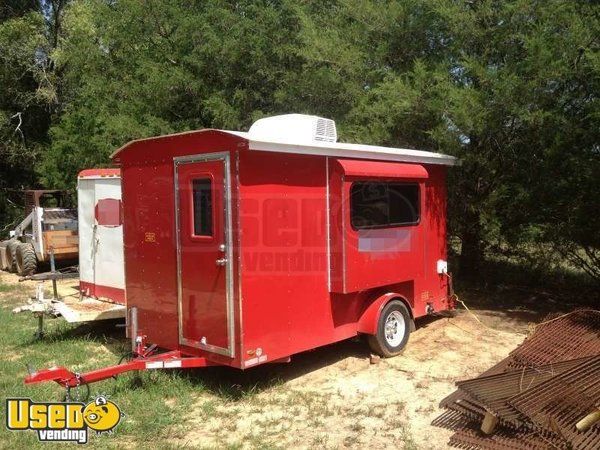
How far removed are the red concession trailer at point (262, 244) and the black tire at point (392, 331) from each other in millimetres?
A: 19

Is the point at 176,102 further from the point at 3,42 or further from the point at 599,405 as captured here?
the point at 599,405

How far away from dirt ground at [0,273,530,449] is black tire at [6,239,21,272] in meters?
10.6

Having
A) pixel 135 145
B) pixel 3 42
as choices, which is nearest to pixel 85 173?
pixel 135 145

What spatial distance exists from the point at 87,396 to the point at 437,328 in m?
4.91

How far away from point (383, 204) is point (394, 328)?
→ 1581mm

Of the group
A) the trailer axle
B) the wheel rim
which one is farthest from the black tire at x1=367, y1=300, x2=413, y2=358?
the trailer axle

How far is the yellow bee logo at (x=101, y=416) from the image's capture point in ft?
16.0

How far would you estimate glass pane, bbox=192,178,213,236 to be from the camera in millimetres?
5586

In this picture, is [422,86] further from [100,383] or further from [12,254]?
[12,254]

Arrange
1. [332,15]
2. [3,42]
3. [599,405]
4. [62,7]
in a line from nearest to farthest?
[599,405] < [332,15] < [3,42] < [62,7]

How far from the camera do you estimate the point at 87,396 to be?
17.4 feet

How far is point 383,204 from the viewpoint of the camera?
22.0ft

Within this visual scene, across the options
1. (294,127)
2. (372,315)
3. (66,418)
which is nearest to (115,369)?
(66,418)

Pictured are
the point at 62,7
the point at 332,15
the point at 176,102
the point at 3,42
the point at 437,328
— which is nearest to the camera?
the point at 437,328
